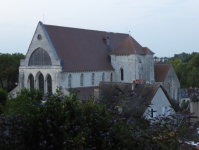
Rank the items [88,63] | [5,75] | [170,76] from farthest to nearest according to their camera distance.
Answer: [5,75] < [170,76] < [88,63]

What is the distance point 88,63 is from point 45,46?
599 centimetres

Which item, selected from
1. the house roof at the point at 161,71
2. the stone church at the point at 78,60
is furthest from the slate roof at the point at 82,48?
the house roof at the point at 161,71

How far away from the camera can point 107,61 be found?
46.3m

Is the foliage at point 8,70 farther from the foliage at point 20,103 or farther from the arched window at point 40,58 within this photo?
the foliage at point 20,103

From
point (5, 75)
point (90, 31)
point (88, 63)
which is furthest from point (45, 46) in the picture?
point (5, 75)

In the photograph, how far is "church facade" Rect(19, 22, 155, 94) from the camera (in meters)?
40.2

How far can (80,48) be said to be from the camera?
144ft

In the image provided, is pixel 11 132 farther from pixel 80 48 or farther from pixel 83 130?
pixel 80 48

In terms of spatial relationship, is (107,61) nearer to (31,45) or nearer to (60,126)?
(31,45)

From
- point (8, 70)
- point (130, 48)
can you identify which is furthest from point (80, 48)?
point (8, 70)

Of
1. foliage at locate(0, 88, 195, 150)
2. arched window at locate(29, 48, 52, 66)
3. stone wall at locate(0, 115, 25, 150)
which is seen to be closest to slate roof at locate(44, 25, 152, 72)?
arched window at locate(29, 48, 52, 66)

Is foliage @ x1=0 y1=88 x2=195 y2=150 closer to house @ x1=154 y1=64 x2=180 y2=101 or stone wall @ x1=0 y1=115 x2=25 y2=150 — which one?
stone wall @ x1=0 y1=115 x2=25 y2=150

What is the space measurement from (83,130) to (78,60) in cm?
3317

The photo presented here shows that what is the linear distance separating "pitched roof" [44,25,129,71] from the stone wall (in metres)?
31.1
